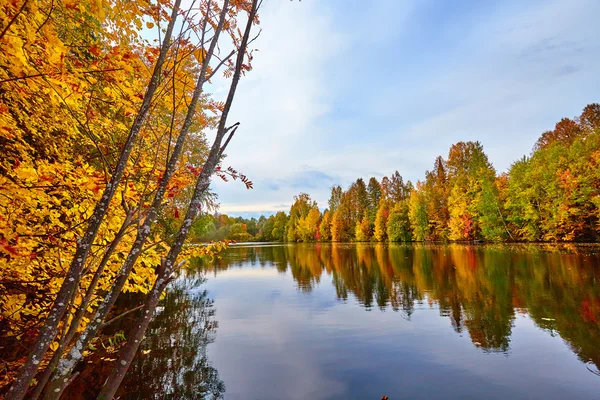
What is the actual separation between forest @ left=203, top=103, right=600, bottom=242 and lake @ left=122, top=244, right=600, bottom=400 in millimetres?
7957

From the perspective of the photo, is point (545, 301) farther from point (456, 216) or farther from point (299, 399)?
point (456, 216)

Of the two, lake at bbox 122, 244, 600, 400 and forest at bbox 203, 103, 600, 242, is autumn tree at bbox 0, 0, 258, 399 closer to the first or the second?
lake at bbox 122, 244, 600, 400

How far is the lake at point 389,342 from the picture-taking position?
22.0 feet

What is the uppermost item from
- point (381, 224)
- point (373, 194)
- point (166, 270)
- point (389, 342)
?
point (373, 194)

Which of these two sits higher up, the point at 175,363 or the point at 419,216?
the point at 419,216

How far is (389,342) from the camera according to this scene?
358 inches

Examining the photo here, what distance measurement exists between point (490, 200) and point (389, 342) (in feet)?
140

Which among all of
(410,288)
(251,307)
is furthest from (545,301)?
Answer: (251,307)

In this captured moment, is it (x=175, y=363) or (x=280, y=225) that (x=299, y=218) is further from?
(x=175, y=363)

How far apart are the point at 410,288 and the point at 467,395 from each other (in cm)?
992

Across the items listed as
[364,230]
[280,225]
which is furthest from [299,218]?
[364,230]

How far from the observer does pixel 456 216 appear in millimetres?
50125

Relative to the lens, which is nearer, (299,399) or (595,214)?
(299,399)

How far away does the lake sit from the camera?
264 inches
